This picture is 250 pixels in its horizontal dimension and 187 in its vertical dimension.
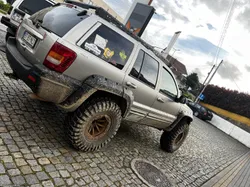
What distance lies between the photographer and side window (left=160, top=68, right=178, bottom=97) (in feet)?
14.9

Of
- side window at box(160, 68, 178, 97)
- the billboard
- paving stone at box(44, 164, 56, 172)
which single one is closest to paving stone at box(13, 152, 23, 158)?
paving stone at box(44, 164, 56, 172)

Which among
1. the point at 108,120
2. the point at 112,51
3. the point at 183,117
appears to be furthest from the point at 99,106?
the point at 183,117

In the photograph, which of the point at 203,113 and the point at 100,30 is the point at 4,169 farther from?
the point at 203,113

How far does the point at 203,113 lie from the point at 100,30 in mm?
20380

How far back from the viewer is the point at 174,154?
5953 mm

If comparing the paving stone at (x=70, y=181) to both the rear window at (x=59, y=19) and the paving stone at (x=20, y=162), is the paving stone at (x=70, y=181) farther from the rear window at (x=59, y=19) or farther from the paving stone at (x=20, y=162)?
the rear window at (x=59, y=19)

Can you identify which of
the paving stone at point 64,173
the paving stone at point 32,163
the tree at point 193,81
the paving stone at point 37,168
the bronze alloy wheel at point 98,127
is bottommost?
the paving stone at point 37,168

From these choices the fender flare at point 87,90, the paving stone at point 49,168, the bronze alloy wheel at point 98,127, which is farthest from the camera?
the bronze alloy wheel at point 98,127

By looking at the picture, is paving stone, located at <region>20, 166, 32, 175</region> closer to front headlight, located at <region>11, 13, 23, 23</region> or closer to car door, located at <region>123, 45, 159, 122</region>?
car door, located at <region>123, 45, 159, 122</region>

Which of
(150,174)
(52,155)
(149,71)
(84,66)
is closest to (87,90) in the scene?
(84,66)

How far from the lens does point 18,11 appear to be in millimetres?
5988

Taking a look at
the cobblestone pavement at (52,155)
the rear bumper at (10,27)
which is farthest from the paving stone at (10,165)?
the rear bumper at (10,27)

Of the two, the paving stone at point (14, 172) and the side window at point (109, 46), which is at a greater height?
the side window at point (109, 46)

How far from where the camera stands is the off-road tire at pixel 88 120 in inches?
124
